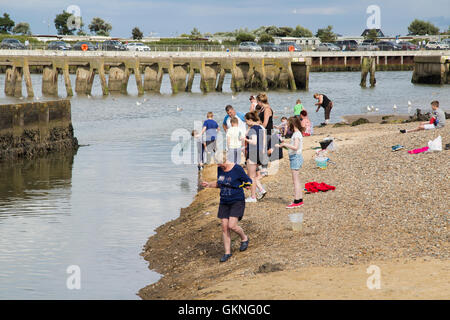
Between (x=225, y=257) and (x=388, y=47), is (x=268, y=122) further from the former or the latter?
(x=388, y=47)

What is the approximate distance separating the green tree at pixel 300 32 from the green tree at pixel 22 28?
62.1 meters

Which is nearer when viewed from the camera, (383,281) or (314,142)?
(383,281)

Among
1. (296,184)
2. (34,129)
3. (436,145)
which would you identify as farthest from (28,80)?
(296,184)

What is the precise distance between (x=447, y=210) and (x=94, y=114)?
3438 centimetres

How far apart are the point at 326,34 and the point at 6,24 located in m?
74.1

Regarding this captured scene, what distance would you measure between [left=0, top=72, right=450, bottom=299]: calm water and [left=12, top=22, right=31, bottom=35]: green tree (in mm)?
121483

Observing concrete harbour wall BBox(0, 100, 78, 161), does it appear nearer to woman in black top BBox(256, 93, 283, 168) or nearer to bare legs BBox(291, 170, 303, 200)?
woman in black top BBox(256, 93, 283, 168)

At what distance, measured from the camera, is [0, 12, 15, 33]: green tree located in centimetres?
15288

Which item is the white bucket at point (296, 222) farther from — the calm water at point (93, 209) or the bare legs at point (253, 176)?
the calm water at point (93, 209)

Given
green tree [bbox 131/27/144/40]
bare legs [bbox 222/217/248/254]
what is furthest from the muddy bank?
green tree [bbox 131/27/144/40]

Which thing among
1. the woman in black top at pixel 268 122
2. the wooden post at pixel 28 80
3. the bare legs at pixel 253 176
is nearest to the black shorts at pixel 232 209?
the bare legs at pixel 253 176

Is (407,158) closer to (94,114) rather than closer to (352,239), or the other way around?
(352,239)
